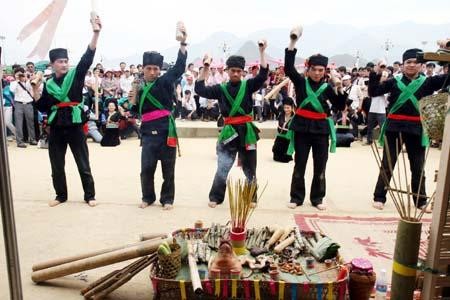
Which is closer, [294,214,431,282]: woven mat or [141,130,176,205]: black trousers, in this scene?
[294,214,431,282]: woven mat

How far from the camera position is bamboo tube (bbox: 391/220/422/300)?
2268 mm

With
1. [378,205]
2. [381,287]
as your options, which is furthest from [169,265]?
[378,205]

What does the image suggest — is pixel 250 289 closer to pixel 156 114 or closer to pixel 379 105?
pixel 156 114

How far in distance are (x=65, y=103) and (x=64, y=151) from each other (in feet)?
1.83

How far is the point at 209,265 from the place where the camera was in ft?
9.05

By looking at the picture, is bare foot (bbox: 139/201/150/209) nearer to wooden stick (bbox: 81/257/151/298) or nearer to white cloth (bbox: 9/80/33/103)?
wooden stick (bbox: 81/257/151/298)

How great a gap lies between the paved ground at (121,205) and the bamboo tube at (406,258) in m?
1.57

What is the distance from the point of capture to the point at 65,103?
450cm

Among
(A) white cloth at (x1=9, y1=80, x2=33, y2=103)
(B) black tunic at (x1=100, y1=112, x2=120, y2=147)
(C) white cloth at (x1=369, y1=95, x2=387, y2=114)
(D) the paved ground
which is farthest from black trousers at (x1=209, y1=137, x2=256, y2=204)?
(A) white cloth at (x1=9, y1=80, x2=33, y2=103)

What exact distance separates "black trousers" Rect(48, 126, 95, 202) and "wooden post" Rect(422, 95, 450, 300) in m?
3.62

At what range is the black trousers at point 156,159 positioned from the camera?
15.1ft

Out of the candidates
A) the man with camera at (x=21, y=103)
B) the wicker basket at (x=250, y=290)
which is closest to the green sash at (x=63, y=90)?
the wicker basket at (x=250, y=290)

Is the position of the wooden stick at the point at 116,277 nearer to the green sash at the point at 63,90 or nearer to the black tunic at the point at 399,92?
the green sash at the point at 63,90

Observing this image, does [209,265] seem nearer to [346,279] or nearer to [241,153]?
[346,279]
